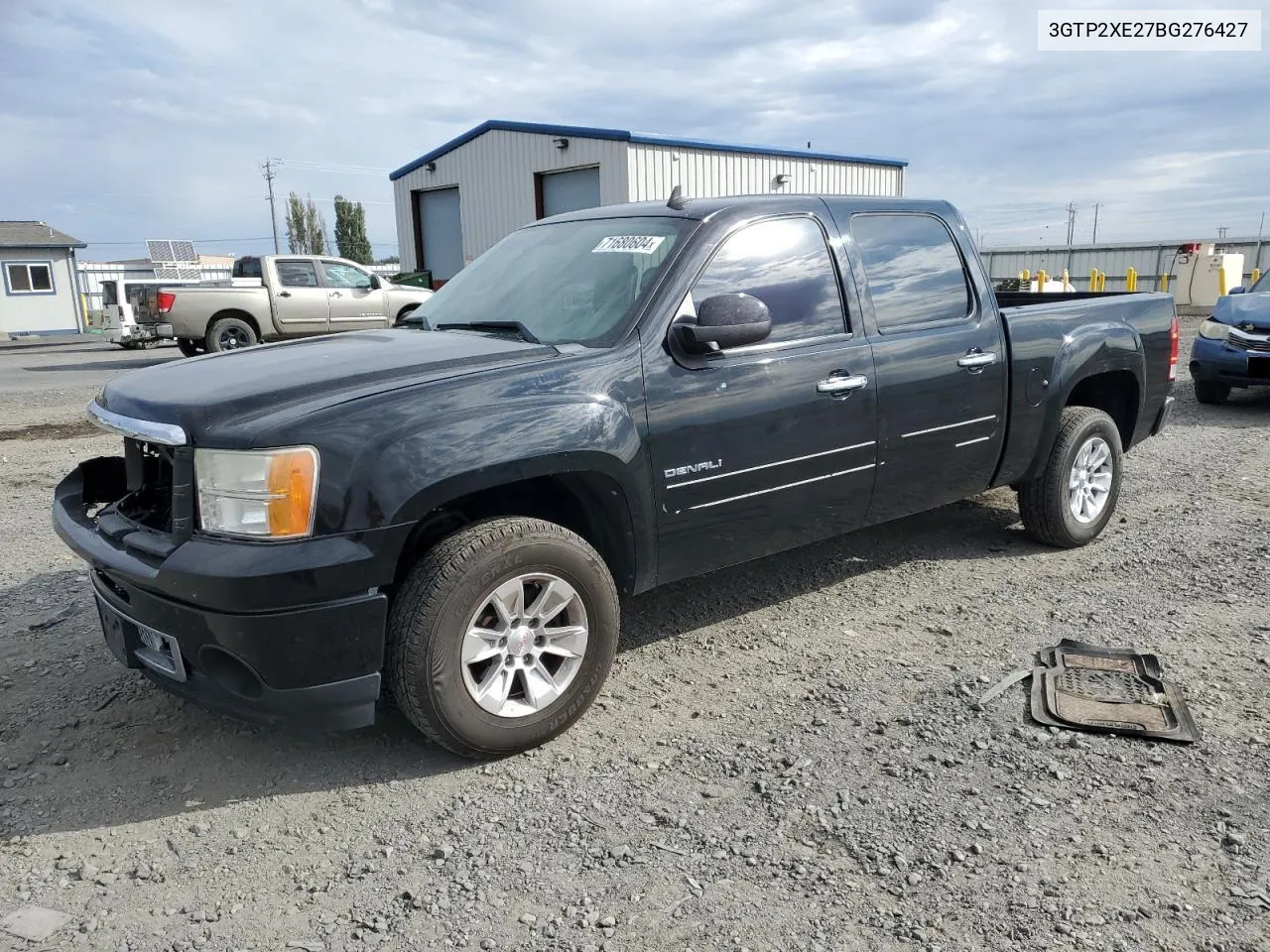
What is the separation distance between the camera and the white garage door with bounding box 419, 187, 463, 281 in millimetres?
25408

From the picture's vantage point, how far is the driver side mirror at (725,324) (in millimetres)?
3484

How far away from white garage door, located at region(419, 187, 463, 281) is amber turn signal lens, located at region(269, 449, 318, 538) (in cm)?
2320

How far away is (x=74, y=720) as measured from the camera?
357 cm

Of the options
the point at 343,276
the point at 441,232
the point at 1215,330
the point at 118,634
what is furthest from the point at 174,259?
the point at 118,634

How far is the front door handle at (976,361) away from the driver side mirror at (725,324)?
1386mm

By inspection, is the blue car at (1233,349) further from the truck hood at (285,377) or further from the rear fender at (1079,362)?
the truck hood at (285,377)

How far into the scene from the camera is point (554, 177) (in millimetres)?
22812

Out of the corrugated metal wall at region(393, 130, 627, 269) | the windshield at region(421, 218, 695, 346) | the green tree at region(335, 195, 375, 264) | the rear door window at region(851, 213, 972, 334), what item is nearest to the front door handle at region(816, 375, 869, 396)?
the rear door window at region(851, 213, 972, 334)

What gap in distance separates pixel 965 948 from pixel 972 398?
2808mm

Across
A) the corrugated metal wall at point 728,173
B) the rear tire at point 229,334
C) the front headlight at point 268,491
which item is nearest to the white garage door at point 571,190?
the corrugated metal wall at point 728,173

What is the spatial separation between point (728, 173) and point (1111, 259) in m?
14.3

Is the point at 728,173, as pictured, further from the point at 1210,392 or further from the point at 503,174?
the point at 1210,392

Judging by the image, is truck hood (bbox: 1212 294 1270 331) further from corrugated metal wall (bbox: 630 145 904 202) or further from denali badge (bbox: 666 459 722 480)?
corrugated metal wall (bbox: 630 145 904 202)

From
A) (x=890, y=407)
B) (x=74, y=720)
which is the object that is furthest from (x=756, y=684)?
(x=74, y=720)
